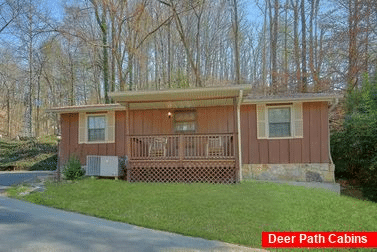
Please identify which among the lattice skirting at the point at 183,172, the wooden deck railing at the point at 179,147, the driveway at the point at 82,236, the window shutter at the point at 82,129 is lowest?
the driveway at the point at 82,236

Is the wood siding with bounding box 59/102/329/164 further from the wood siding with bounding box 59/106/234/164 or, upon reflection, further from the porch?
the porch

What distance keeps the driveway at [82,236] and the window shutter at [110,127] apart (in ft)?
19.5

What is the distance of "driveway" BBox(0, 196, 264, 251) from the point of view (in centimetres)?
Answer: 405

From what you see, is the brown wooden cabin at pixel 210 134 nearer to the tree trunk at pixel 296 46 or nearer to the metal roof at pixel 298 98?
the metal roof at pixel 298 98

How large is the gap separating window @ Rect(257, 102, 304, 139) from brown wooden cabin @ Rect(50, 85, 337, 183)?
3 centimetres

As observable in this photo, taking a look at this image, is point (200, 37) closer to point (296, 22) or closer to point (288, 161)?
point (296, 22)

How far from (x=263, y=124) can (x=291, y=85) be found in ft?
28.8

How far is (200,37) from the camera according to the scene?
21906 mm

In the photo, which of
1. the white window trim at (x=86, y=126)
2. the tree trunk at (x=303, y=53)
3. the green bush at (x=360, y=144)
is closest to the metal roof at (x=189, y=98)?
the white window trim at (x=86, y=126)

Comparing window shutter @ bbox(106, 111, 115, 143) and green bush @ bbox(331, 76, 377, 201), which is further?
window shutter @ bbox(106, 111, 115, 143)

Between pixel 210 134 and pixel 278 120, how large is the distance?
2717 mm

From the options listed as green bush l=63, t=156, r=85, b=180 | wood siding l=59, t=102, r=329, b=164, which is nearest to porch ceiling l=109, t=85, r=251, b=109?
wood siding l=59, t=102, r=329, b=164

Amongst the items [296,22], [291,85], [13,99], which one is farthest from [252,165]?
[13,99]

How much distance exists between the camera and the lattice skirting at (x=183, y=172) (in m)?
9.54
